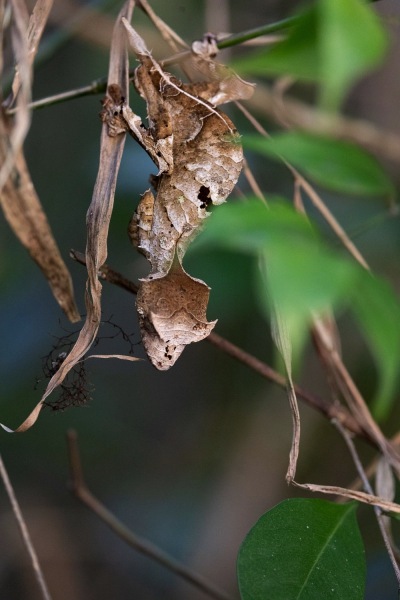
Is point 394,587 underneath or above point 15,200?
underneath

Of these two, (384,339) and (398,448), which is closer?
(384,339)

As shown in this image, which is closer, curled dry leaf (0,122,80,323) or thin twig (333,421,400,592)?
Result: thin twig (333,421,400,592)

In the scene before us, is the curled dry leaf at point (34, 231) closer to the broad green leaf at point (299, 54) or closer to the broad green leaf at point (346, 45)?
the broad green leaf at point (299, 54)

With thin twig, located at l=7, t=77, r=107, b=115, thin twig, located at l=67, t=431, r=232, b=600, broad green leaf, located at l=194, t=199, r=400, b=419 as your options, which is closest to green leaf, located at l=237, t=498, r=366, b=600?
broad green leaf, located at l=194, t=199, r=400, b=419

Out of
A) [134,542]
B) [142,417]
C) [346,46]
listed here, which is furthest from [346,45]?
[142,417]

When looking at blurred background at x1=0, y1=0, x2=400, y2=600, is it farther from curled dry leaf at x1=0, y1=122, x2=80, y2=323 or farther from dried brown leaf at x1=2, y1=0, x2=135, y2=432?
dried brown leaf at x1=2, y1=0, x2=135, y2=432

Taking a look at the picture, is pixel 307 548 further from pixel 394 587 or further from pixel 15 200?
pixel 394 587

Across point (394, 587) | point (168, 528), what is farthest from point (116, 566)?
point (394, 587)
